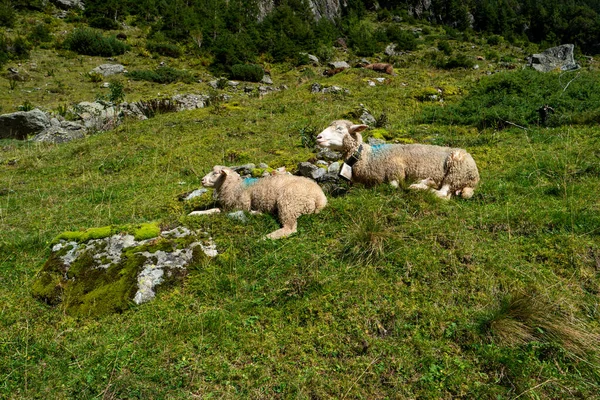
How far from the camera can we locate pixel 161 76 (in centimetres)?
2639

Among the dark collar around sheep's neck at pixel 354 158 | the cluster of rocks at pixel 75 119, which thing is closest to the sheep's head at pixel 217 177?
the dark collar around sheep's neck at pixel 354 158

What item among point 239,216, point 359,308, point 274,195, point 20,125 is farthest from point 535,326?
point 20,125

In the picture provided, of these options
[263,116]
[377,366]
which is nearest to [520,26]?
[263,116]

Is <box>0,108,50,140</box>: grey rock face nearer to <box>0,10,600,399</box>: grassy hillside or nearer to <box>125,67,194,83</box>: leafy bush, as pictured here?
<box>125,67,194,83</box>: leafy bush

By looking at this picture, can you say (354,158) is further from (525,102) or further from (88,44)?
(88,44)

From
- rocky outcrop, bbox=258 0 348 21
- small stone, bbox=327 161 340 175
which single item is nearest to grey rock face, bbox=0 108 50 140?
small stone, bbox=327 161 340 175

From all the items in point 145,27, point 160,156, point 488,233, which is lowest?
point 160,156

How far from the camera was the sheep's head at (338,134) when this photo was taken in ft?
21.0

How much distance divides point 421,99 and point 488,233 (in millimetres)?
11758

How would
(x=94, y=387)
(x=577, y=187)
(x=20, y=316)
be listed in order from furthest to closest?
(x=577, y=187)
(x=20, y=316)
(x=94, y=387)

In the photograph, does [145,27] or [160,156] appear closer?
[160,156]

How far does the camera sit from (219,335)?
3.38 meters

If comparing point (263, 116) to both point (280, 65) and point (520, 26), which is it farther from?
point (520, 26)

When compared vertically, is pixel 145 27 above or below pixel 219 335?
above
